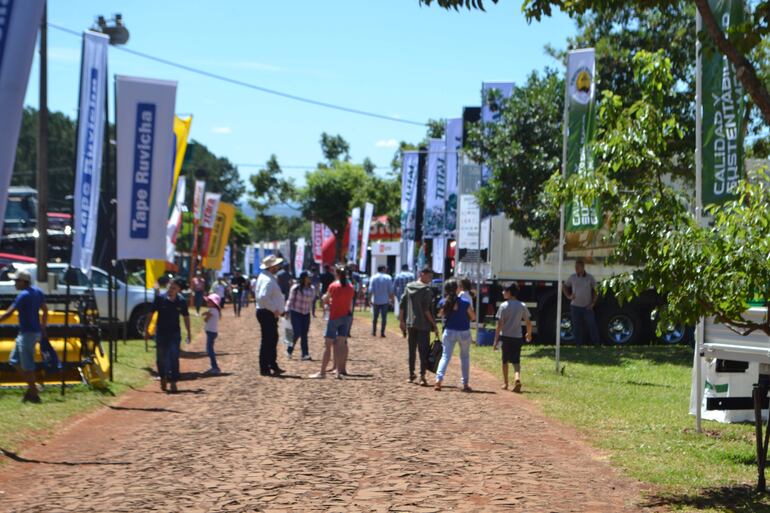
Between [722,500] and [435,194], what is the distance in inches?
1030

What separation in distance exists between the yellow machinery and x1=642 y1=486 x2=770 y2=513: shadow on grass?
9337 mm

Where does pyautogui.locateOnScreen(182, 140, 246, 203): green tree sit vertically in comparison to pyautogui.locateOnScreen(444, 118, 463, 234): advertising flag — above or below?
above

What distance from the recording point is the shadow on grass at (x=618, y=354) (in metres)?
22.2

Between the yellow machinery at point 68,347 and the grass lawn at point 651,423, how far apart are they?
21.0 ft

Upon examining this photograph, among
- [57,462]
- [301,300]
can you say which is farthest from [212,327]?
[57,462]

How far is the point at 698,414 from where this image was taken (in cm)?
1206

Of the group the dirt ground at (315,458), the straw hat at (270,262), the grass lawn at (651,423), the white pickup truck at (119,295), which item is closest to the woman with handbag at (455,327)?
the dirt ground at (315,458)

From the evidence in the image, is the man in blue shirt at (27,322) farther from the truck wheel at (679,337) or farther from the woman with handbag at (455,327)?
the truck wheel at (679,337)

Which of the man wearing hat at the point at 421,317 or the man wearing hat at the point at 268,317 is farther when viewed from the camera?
the man wearing hat at the point at 268,317

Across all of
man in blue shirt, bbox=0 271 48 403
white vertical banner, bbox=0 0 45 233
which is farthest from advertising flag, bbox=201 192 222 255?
white vertical banner, bbox=0 0 45 233

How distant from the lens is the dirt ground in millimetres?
8328

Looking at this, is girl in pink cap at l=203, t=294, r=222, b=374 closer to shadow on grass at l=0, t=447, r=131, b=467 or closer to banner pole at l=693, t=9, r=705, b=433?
shadow on grass at l=0, t=447, r=131, b=467

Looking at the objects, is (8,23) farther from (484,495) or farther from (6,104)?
(484,495)

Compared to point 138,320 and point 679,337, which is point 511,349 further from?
point 138,320
